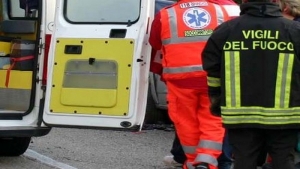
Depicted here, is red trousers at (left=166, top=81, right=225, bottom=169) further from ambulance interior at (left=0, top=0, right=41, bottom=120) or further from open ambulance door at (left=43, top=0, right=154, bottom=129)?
ambulance interior at (left=0, top=0, right=41, bottom=120)

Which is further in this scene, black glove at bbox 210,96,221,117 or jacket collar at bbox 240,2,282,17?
black glove at bbox 210,96,221,117

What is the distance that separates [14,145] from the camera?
23.4 feet

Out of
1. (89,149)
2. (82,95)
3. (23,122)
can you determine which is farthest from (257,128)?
(89,149)

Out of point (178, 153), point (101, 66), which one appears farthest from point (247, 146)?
point (178, 153)

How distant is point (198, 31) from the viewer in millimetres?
5480

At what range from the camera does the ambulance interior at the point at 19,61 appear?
6.28 meters

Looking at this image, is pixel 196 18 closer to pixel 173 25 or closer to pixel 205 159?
pixel 173 25

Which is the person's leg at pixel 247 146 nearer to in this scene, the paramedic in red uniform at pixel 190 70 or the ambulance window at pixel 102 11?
the paramedic in red uniform at pixel 190 70

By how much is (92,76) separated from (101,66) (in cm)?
11

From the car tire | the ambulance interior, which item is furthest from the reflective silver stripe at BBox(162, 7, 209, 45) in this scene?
the car tire

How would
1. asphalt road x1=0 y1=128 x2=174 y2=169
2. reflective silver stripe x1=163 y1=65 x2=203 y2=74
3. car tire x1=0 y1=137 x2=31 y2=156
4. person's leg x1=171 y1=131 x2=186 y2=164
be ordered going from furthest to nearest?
car tire x1=0 y1=137 x2=31 y2=156, asphalt road x1=0 y1=128 x2=174 y2=169, person's leg x1=171 y1=131 x2=186 y2=164, reflective silver stripe x1=163 y1=65 x2=203 y2=74

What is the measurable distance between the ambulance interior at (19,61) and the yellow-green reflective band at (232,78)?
235 cm

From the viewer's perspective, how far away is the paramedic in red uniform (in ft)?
18.0

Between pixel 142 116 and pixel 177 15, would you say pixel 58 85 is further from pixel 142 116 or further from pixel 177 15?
pixel 177 15
